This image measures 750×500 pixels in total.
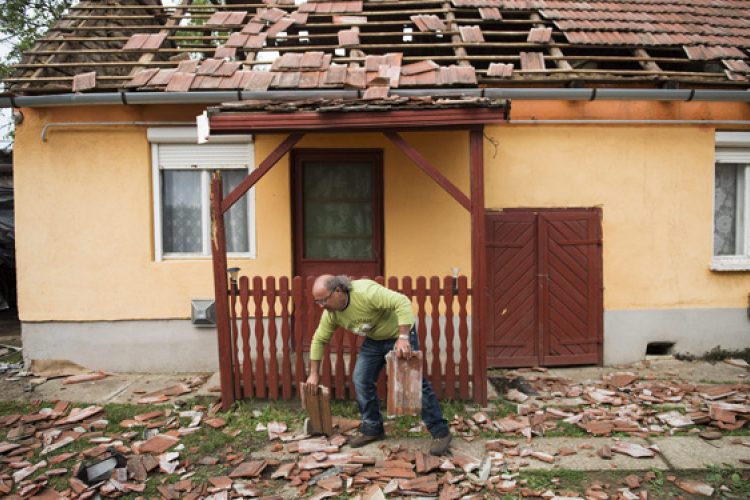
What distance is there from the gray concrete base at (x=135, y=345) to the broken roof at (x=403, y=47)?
3185 millimetres

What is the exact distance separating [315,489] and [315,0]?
739cm

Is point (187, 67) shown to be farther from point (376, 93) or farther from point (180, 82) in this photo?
point (376, 93)

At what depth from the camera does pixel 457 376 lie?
5457mm

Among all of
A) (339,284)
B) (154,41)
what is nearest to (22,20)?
A: (154,41)

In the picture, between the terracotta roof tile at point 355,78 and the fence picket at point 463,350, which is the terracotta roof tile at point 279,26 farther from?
the fence picket at point 463,350

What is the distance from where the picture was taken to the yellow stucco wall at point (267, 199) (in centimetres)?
655

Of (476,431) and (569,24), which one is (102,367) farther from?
(569,24)

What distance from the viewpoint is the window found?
6.67 metres

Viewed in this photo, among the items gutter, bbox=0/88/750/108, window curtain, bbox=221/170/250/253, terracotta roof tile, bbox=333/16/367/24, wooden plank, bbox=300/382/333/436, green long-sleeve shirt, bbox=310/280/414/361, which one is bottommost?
wooden plank, bbox=300/382/333/436

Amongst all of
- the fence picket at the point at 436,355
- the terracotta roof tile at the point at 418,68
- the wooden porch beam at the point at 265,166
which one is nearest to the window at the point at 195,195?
the wooden porch beam at the point at 265,166

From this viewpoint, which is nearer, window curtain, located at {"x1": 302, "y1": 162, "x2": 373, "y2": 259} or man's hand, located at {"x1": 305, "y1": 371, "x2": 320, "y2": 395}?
man's hand, located at {"x1": 305, "y1": 371, "x2": 320, "y2": 395}

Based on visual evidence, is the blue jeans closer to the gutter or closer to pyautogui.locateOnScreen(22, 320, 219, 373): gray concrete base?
pyautogui.locateOnScreen(22, 320, 219, 373): gray concrete base

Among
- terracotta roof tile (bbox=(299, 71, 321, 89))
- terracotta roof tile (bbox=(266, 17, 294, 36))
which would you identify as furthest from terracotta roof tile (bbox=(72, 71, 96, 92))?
terracotta roof tile (bbox=(299, 71, 321, 89))

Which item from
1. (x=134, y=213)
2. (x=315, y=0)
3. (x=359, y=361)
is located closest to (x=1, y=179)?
(x=134, y=213)
